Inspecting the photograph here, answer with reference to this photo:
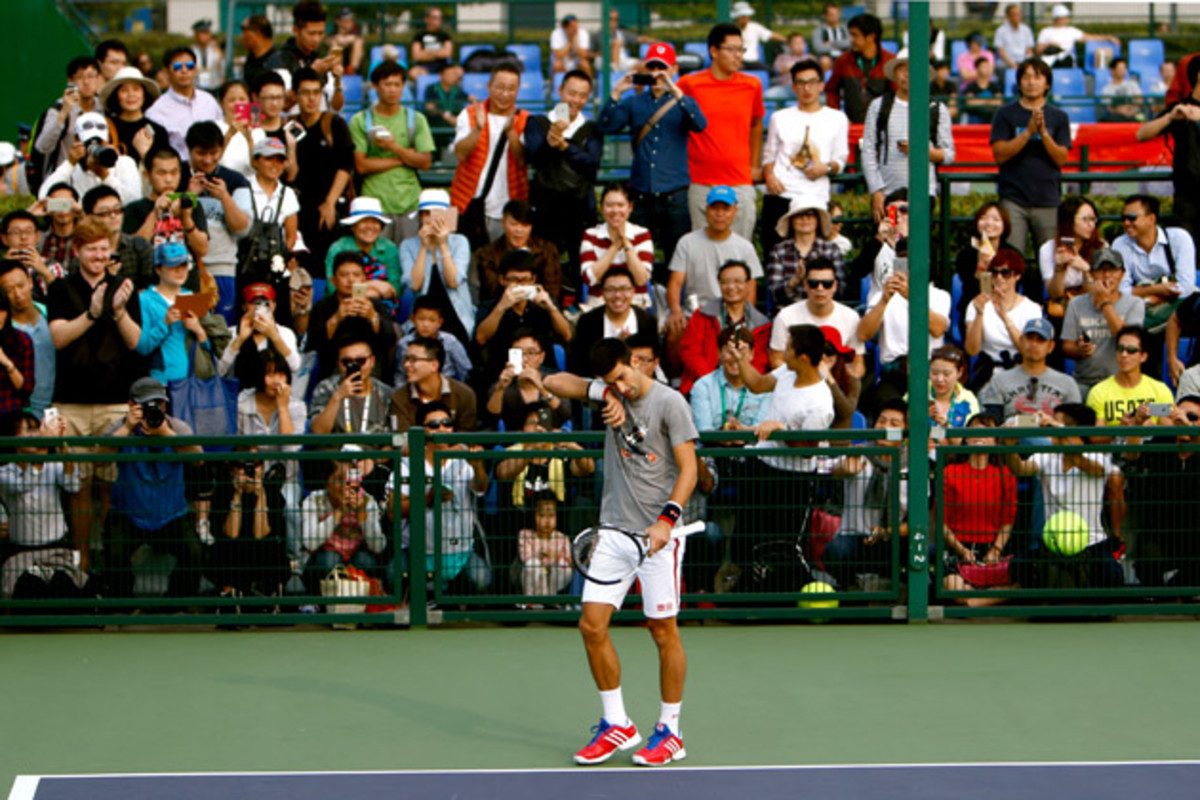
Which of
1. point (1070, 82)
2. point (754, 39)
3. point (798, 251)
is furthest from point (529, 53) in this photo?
point (798, 251)

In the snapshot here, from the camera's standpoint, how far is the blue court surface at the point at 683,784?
7422mm

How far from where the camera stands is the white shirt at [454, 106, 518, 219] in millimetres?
13500

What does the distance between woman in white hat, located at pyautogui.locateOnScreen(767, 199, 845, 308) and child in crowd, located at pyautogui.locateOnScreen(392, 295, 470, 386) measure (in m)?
2.46

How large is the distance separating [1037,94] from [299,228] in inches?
236

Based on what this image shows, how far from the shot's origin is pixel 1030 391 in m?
12.0

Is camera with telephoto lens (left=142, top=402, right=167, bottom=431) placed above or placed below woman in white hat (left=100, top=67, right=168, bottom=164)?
below

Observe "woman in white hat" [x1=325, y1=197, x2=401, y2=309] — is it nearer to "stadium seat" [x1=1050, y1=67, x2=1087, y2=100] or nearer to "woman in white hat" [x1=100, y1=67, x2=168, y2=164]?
"woman in white hat" [x1=100, y1=67, x2=168, y2=164]

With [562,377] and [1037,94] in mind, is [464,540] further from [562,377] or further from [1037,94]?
[1037,94]

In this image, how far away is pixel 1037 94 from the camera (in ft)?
45.2

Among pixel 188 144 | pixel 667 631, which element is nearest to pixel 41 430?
pixel 188 144

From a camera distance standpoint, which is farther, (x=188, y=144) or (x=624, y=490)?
(x=188, y=144)

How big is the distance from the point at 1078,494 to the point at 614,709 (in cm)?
437

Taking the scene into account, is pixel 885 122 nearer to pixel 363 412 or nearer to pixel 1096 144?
pixel 363 412

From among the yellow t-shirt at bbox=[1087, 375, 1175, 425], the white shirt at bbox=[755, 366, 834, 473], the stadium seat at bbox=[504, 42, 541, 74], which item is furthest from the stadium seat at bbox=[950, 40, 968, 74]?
the white shirt at bbox=[755, 366, 834, 473]
